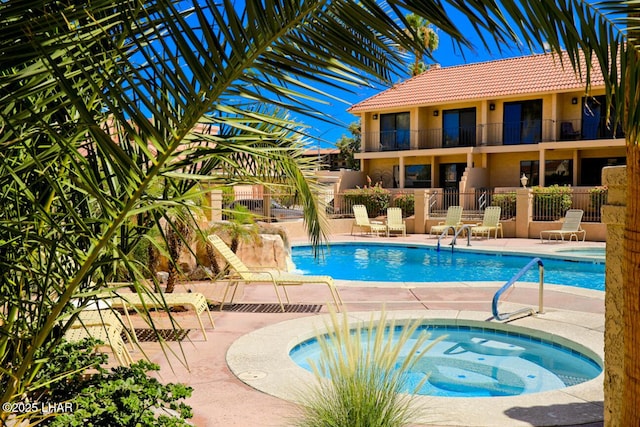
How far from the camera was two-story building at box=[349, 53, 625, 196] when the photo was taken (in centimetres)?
2678

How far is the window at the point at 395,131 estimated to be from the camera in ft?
104

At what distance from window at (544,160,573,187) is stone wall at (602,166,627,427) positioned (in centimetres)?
2605

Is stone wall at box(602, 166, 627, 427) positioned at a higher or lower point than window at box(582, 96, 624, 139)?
lower

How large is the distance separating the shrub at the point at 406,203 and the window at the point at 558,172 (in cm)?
749

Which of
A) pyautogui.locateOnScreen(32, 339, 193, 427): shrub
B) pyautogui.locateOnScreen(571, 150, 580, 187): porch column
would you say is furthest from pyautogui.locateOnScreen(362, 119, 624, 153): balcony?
pyautogui.locateOnScreen(32, 339, 193, 427): shrub

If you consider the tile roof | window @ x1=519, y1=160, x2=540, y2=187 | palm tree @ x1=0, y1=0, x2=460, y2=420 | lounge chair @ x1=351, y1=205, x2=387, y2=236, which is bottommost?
lounge chair @ x1=351, y1=205, x2=387, y2=236

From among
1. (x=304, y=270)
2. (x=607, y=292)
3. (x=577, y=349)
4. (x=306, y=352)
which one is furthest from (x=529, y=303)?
(x=304, y=270)

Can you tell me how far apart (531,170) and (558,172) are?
1.32m

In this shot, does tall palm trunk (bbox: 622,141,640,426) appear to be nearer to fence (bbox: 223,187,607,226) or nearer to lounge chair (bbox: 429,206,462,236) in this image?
fence (bbox: 223,187,607,226)

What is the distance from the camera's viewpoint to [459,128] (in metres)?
30.3

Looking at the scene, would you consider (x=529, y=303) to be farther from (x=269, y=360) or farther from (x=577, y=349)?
(x=269, y=360)

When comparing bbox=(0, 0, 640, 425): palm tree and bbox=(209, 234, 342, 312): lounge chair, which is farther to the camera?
bbox=(209, 234, 342, 312): lounge chair

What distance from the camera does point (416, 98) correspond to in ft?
102

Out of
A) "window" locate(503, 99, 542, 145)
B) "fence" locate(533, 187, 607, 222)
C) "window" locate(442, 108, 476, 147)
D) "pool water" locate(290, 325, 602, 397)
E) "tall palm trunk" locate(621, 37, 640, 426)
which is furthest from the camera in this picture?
"window" locate(442, 108, 476, 147)
